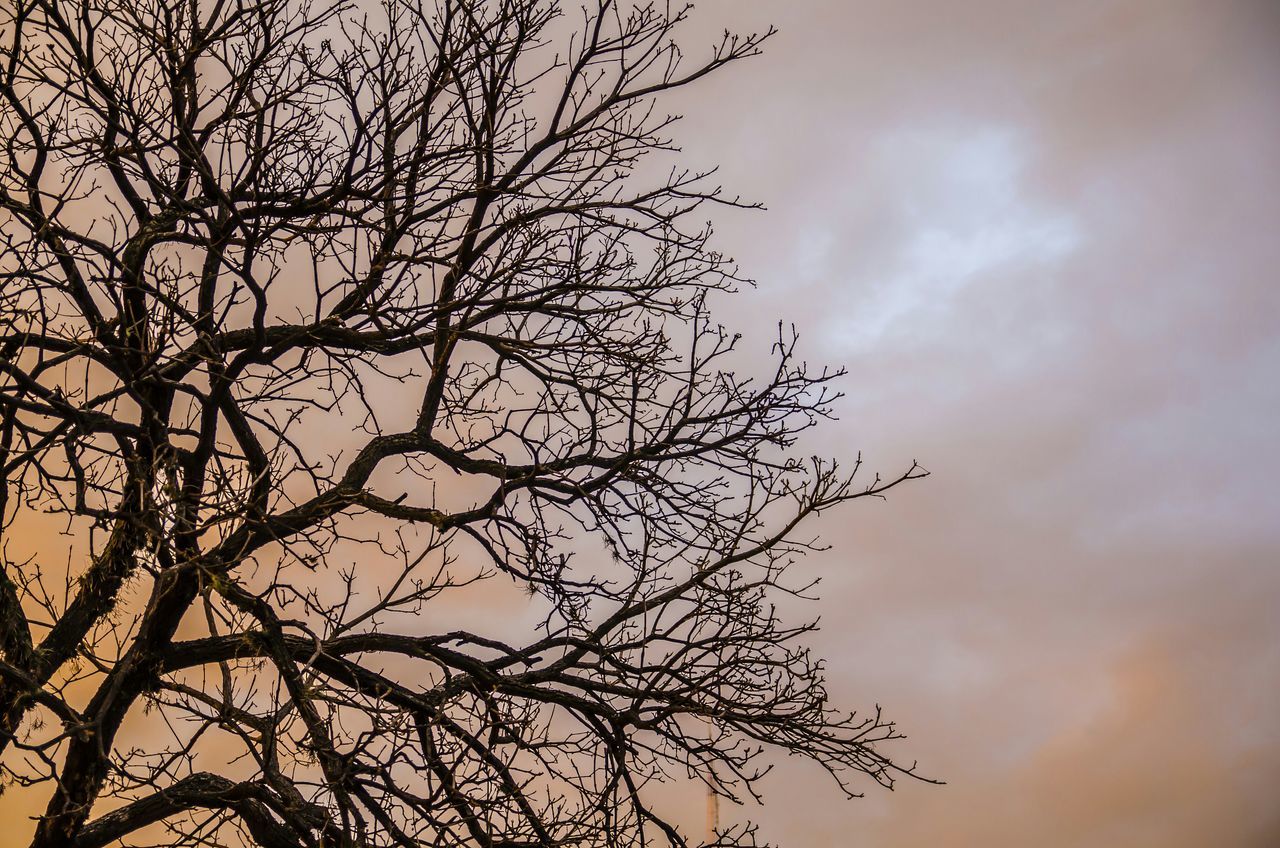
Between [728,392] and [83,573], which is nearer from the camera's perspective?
[83,573]

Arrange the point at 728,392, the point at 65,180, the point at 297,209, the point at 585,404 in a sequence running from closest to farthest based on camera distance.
Answer: the point at 297,209 → the point at 65,180 → the point at 585,404 → the point at 728,392

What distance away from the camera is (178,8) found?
672 cm

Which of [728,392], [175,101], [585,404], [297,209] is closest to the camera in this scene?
[175,101]

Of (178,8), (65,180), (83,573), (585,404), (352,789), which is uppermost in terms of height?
(178,8)

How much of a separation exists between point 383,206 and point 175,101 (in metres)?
1.42

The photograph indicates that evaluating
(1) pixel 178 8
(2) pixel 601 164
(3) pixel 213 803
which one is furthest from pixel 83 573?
(2) pixel 601 164

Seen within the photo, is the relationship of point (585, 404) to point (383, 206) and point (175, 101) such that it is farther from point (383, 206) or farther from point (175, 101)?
point (175, 101)

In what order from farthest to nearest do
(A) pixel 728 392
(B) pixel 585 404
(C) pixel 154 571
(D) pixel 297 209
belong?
(A) pixel 728 392 → (B) pixel 585 404 → (D) pixel 297 209 → (C) pixel 154 571

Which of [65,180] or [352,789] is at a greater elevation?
[65,180]

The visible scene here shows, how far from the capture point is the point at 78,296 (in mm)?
6336

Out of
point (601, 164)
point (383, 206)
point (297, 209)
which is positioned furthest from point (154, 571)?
point (601, 164)

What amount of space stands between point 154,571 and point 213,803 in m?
2.00

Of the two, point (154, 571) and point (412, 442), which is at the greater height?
point (412, 442)

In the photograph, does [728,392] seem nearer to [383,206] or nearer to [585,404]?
[585,404]
